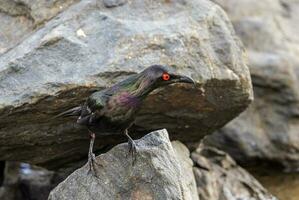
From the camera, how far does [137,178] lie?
5699 millimetres

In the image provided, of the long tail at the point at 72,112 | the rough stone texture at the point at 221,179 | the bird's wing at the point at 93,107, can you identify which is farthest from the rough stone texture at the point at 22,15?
the rough stone texture at the point at 221,179

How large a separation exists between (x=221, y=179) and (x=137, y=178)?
8.59 ft

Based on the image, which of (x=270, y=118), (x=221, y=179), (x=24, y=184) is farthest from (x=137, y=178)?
(x=270, y=118)

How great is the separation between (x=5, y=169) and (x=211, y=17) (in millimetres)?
2868

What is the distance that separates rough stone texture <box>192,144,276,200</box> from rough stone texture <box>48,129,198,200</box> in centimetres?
204

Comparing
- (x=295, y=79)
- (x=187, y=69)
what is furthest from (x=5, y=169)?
(x=295, y=79)

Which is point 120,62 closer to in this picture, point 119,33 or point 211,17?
point 119,33

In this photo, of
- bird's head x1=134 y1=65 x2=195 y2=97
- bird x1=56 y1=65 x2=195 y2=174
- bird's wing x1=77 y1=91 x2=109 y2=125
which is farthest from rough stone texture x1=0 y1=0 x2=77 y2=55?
bird's head x1=134 y1=65 x2=195 y2=97

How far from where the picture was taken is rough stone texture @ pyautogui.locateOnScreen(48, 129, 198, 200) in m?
5.58

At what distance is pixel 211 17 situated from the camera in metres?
7.15

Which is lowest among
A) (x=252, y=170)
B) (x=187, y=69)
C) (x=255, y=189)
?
(x=252, y=170)

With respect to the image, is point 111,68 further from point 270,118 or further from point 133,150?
point 270,118

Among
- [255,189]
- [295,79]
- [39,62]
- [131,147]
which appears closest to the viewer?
[131,147]

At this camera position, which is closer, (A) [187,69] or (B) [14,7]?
(A) [187,69]
